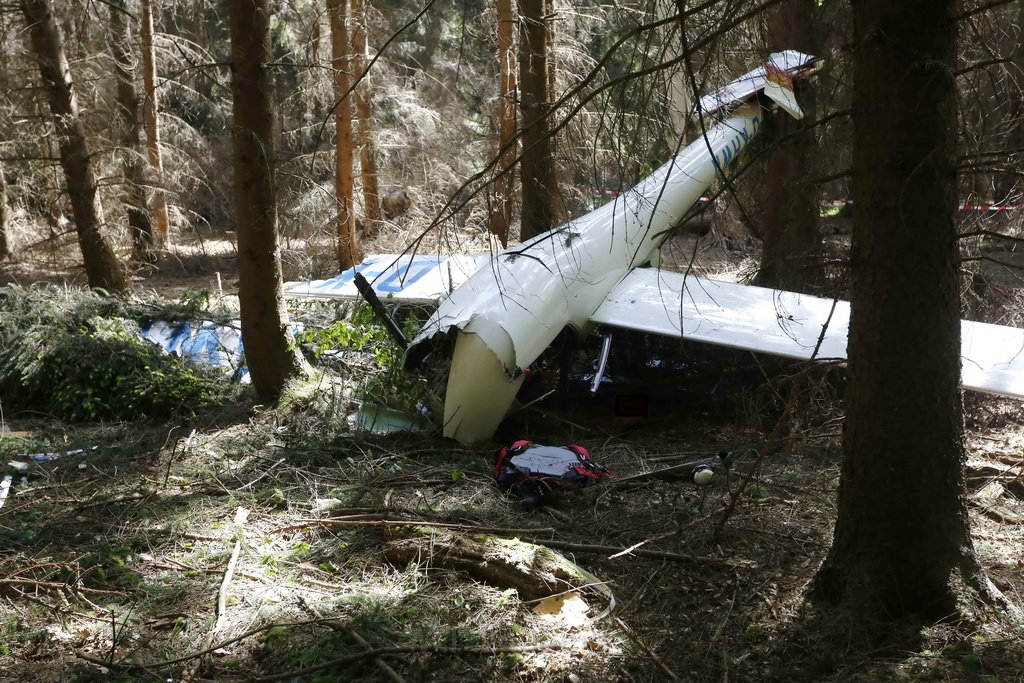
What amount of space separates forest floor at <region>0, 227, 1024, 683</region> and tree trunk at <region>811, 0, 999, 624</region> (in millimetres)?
309

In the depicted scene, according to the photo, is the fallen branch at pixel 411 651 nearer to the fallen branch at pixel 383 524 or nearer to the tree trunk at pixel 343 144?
the fallen branch at pixel 383 524

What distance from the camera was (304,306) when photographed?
12.3 metres

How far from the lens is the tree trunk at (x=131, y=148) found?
45.3 feet

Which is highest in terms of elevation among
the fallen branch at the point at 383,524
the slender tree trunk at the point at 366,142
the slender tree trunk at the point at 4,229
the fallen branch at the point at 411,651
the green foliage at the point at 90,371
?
the slender tree trunk at the point at 366,142

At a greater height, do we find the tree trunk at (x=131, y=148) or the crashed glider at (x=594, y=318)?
the tree trunk at (x=131, y=148)

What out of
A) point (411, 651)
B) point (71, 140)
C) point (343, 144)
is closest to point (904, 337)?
point (411, 651)

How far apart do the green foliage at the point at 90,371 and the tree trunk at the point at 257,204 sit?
0.99 m

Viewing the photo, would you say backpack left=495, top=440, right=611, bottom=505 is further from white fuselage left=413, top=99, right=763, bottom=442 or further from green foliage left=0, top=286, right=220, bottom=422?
green foliage left=0, top=286, right=220, bottom=422

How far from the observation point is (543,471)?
638 cm

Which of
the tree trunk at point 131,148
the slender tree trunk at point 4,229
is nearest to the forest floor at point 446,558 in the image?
the tree trunk at point 131,148

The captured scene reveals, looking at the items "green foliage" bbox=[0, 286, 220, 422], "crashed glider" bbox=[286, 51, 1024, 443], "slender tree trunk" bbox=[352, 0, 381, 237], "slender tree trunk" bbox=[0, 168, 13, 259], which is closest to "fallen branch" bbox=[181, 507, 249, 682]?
"crashed glider" bbox=[286, 51, 1024, 443]

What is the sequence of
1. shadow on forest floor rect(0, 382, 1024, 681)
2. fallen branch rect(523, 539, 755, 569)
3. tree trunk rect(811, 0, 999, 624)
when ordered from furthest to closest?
fallen branch rect(523, 539, 755, 569) < shadow on forest floor rect(0, 382, 1024, 681) < tree trunk rect(811, 0, 999, 624)

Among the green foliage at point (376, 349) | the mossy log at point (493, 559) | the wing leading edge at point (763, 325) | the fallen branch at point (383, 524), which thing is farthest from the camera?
the green foliage at point (376, 349)

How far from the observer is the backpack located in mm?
6223
